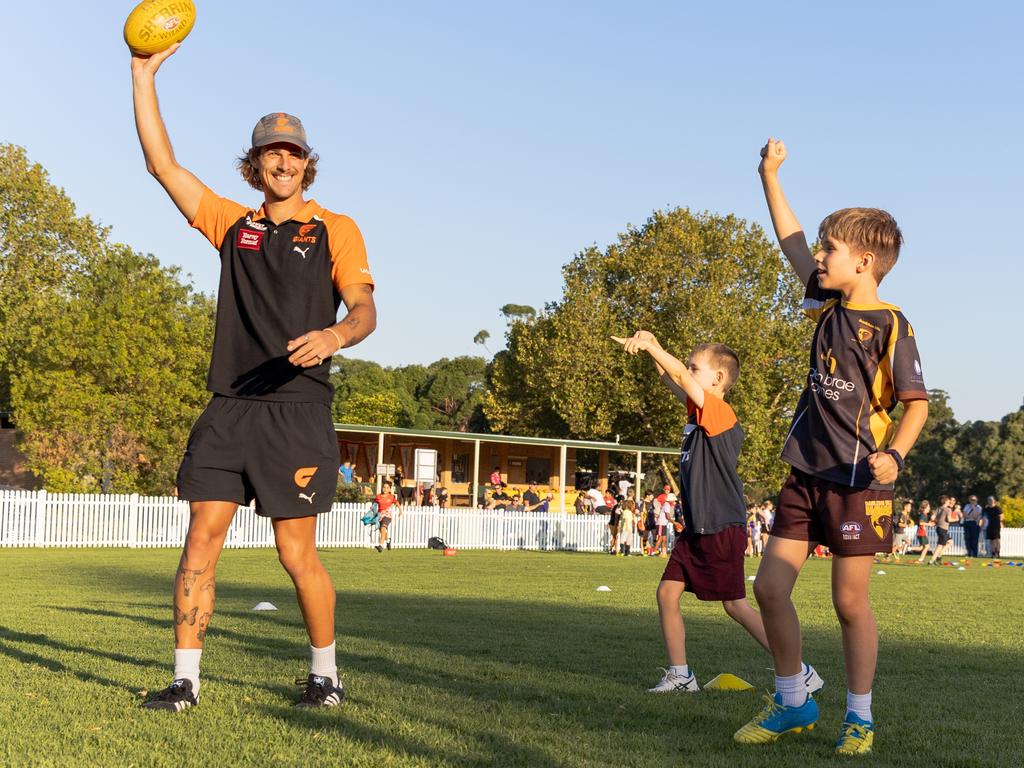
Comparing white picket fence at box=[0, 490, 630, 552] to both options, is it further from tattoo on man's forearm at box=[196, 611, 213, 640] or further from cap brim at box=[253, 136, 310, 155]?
cap brim at box=[253, 136, 310, 155]

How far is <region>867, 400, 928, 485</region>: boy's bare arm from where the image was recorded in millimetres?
4230

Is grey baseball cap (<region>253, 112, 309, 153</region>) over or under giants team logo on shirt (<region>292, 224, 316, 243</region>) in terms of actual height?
over

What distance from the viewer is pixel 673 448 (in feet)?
161

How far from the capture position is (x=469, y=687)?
574 cm

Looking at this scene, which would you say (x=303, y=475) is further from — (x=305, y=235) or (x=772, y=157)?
(x=772, y=157)

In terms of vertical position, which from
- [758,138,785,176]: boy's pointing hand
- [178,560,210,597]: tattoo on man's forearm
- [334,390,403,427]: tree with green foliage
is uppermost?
[334,390,403,427]: tree with green foliage

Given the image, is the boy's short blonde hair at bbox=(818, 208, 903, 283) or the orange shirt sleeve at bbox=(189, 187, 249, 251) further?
the orange shirt sleeve at bbox=(189, 187, 249, 251)

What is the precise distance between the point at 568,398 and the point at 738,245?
9749 millimetres

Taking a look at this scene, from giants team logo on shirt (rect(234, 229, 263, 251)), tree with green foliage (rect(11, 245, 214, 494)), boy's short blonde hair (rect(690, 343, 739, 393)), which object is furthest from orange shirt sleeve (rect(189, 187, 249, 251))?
tree with green foliage (rect(11, 245, 214, 494))

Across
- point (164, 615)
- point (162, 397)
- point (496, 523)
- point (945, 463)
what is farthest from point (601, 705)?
point (945, 463)

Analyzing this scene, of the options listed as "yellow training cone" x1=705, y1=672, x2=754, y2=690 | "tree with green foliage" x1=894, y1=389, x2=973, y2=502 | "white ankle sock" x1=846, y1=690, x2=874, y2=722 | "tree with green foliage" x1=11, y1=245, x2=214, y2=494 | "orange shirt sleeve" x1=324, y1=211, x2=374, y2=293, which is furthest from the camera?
"tree with green foliage" x1=894, y1=389, x2=973, y2=502

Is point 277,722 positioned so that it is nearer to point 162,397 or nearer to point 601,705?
point 601,705

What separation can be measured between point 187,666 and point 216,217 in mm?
1902

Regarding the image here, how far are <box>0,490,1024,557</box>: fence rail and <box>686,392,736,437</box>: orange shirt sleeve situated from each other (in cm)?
2019
